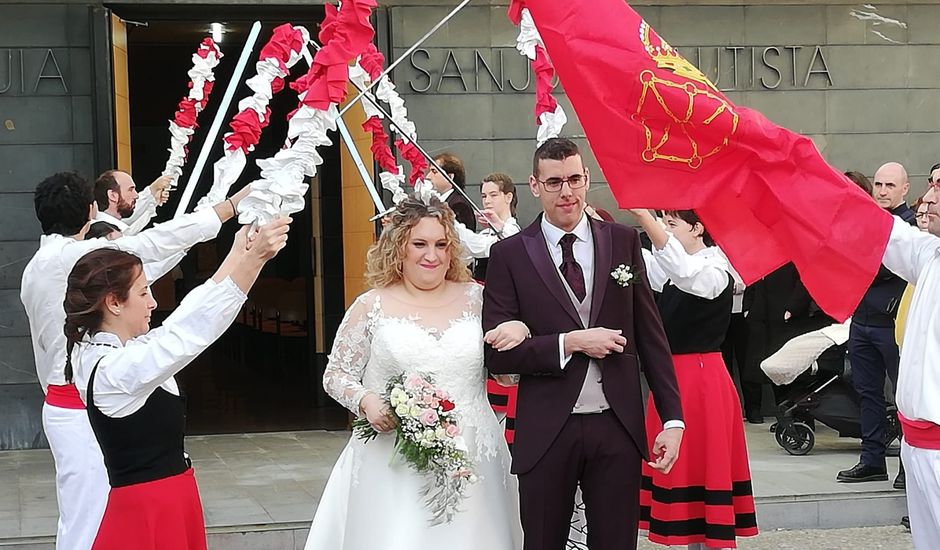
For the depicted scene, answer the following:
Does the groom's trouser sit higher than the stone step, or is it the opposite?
the groom's trouser

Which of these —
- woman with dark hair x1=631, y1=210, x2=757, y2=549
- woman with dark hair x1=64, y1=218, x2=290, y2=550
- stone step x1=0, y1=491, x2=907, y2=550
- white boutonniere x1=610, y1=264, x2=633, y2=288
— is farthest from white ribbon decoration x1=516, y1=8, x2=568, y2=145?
stone step x1=0, y1=491, x2=907, y2=550

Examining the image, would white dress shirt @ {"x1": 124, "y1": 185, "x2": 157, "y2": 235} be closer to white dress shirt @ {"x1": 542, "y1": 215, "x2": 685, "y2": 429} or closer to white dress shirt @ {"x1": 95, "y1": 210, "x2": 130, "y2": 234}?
white dress shirt @ {"x1": 95, "y1": 210, "x2": 130, "y2": 234}

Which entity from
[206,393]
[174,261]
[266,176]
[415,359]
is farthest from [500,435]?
[206,393]

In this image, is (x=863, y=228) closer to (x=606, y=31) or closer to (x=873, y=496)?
(x=606, y=31)

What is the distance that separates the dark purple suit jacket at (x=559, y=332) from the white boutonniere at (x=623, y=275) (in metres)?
0.05

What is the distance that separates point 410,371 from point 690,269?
1774mm

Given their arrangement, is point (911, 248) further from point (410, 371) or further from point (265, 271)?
point (265, 271)

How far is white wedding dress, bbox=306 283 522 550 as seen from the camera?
194 inches

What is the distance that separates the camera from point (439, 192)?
887 cm

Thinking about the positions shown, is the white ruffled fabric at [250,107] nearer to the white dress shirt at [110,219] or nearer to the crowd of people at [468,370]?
the white dress shirt at [110,219]

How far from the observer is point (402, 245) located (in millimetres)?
5113

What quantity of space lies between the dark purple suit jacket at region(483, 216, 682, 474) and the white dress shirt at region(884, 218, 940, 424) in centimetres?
88

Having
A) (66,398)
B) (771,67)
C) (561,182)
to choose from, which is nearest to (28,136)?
(66,398)

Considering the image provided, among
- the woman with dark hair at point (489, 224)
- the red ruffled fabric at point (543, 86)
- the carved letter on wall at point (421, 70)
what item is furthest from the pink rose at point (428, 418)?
the carved letter on wall at point (421, 70)
